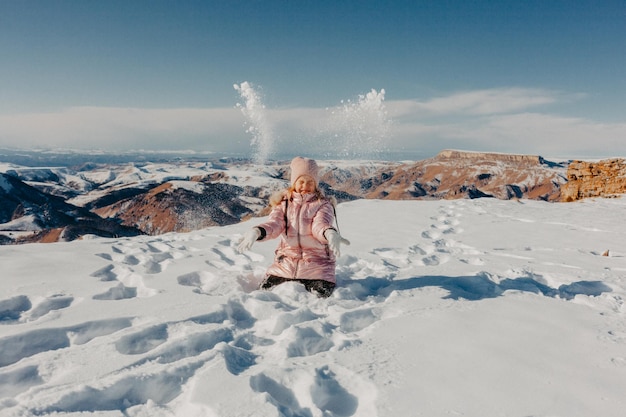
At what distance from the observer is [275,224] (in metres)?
5.26

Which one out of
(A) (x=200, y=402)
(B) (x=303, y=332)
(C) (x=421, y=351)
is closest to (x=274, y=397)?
(A) (x=200, y=402)

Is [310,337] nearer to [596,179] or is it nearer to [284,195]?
[284,195]

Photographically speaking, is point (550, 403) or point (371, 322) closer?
point (550, 403)

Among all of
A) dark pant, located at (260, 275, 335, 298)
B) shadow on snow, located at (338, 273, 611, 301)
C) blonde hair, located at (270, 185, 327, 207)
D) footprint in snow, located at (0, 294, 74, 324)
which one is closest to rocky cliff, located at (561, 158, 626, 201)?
shadow on snow, located at (338, 273, 611, 301)

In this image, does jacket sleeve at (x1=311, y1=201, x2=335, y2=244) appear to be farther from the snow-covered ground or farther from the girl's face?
the snow-covered ground

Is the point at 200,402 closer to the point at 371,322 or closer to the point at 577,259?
the point at 371,322

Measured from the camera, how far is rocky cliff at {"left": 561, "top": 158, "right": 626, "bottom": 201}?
23625 mm

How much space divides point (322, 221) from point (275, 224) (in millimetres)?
686

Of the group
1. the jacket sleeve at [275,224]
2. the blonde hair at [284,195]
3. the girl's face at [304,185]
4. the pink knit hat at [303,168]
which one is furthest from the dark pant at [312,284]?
the pink knit hat at [303,168]

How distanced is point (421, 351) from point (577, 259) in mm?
5517

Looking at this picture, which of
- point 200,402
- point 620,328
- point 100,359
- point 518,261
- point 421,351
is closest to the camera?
point 200,402

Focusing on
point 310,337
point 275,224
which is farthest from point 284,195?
point 310,337

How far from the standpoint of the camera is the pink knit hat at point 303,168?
5684 millimetres

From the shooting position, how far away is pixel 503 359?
303cm
